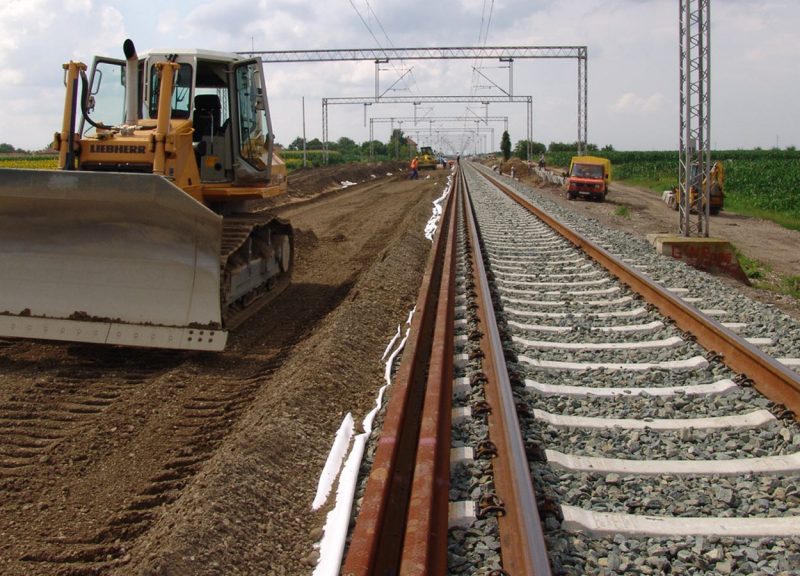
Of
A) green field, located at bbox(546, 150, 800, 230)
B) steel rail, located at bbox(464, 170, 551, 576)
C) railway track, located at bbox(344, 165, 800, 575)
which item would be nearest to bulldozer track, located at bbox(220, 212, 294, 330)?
railway track, located at bbox(344, 165, 800, 575)

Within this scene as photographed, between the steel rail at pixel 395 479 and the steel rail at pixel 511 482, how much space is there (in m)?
0.27

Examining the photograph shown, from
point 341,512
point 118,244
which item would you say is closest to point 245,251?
point 118,244

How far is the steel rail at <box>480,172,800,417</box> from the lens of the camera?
15.5ft

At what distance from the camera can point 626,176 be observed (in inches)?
2302

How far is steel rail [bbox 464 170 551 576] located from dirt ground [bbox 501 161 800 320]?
5.51 meters

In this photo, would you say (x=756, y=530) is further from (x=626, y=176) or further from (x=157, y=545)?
(x=626, y=176)

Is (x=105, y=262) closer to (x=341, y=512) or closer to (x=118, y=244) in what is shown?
(x=118, y=244)

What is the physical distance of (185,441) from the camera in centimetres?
488

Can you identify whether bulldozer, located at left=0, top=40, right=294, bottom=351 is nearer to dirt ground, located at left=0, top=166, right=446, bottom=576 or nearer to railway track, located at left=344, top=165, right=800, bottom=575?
dirt ground, located at left=0, top=166, right=446, bottom=576

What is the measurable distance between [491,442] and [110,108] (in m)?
6.15

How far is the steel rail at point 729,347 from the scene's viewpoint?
4.71 m

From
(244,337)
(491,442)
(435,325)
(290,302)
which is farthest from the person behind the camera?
(290,302)

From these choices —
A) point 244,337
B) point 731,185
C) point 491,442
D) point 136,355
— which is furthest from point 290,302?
point 731,185

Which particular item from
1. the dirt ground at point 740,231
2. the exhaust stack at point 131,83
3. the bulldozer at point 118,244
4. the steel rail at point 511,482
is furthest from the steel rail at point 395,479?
the dirt ground at point 740,231
